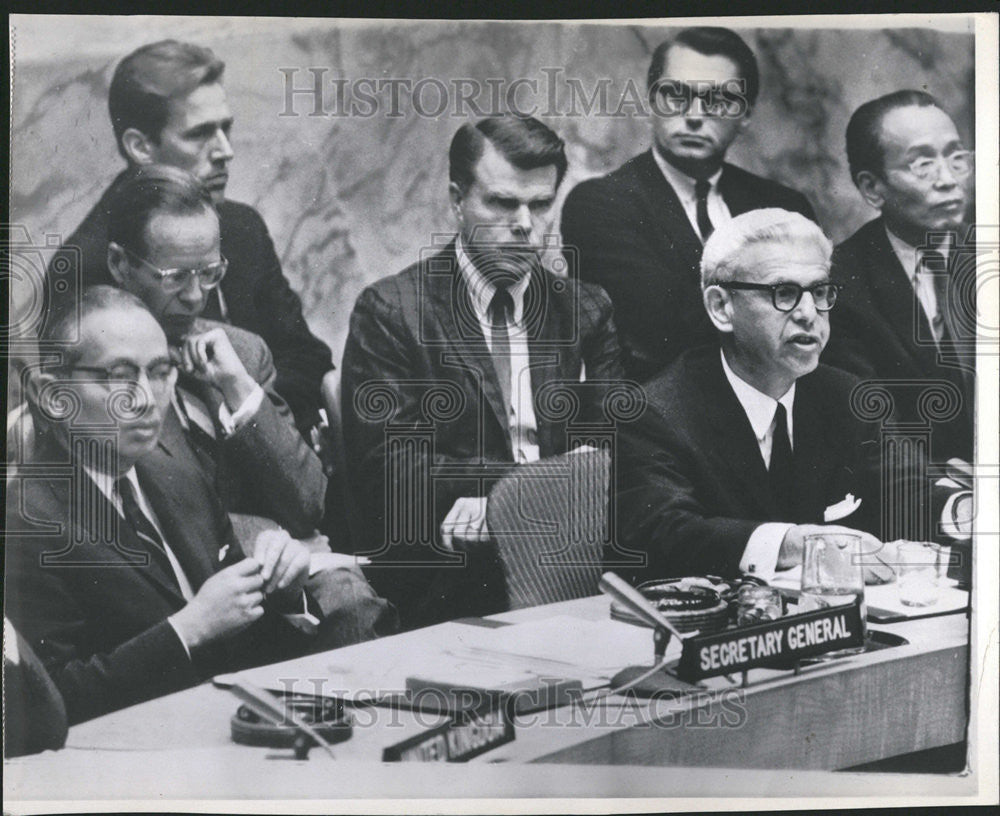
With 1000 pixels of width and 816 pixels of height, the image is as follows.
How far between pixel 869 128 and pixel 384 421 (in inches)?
56.9

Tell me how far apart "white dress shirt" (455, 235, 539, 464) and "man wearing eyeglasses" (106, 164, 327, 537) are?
0.50 m

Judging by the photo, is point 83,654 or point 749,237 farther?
point 749,237

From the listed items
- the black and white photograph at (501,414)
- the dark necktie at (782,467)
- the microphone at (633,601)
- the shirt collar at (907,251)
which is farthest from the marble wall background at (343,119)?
the microphone at (633,601)

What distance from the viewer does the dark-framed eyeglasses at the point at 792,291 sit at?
2916mm

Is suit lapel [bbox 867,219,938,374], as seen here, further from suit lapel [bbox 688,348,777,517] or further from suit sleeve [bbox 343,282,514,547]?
suit sleeve [bbox 343,282,514,547]

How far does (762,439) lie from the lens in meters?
2.93

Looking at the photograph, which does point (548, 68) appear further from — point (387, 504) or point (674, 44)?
point (387, 504)

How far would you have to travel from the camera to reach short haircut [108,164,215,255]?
2838 millimetres

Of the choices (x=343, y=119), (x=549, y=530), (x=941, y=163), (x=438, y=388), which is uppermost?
(x=343, y=119)

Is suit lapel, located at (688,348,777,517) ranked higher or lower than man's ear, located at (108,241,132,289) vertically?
lower

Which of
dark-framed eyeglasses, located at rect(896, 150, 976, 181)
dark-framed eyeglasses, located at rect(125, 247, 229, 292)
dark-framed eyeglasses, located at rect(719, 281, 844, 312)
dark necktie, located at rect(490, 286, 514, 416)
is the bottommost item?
dark necktie, located at rect(490, 286, 514, 416)

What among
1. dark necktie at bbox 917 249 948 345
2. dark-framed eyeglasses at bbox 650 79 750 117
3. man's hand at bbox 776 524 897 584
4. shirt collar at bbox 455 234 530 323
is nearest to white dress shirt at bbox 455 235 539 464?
shirt collar at bbox 455 234 530 323

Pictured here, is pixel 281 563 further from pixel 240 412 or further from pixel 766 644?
pixel 766 644

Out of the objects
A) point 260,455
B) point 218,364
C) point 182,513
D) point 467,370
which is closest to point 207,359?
point 218,364
